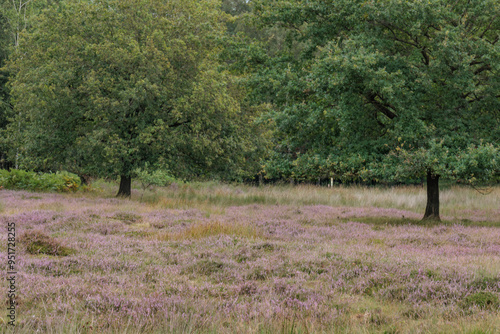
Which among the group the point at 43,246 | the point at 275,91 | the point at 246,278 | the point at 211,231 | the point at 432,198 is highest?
the point at 275,91

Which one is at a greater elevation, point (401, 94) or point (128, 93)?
point (128, 93)

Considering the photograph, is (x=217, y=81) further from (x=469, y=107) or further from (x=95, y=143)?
(x=469, y=107)

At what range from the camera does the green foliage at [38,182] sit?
21.8 meters

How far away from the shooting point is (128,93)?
59.6 feet

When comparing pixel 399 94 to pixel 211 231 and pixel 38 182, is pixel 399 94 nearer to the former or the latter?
pixel 211 231

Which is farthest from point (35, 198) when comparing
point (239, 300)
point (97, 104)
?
point (239, 300)

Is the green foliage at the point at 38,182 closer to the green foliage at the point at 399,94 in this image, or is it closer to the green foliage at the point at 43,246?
the green foliage at the point at 399,94

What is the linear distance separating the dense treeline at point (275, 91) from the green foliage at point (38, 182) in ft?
4.62

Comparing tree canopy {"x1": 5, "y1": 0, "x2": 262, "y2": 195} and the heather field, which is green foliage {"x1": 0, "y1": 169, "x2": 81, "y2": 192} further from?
the heather field

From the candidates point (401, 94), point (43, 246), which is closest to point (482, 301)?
point (43, 246)

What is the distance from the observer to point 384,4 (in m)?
13.8

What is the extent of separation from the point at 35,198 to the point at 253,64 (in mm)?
10727

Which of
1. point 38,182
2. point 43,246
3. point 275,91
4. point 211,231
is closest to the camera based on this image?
point 43,246

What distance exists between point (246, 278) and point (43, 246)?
3960 mm
